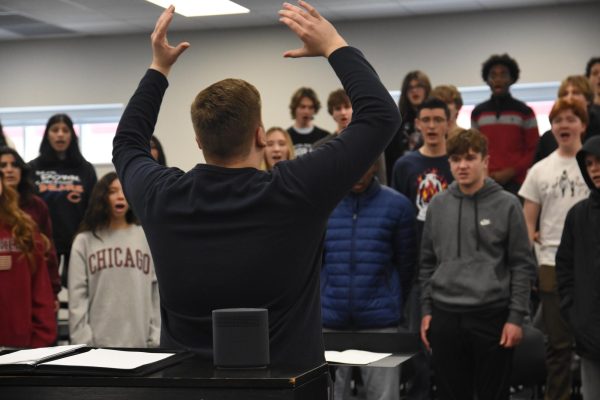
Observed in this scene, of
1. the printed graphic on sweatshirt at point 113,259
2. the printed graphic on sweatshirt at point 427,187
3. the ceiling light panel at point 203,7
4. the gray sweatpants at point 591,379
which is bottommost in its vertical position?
the gray sweatpants at point 591,379

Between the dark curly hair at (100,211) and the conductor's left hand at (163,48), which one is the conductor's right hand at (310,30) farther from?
the dark curly hair at (100,211)

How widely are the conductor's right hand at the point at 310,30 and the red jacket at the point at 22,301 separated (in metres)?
3.37

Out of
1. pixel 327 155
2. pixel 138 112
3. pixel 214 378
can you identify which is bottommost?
pixel 214 378

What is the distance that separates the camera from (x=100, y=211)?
5.40m

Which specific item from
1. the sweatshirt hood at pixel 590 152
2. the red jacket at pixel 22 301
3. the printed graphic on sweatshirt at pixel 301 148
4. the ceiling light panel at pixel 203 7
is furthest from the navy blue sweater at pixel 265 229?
the ceiling light panel at pixel 203 7

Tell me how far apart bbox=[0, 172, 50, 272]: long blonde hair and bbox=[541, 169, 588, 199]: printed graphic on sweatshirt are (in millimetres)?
2820

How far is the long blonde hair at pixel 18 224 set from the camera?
5.01 metres

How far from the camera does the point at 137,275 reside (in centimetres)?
530

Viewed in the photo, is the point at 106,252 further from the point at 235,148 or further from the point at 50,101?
the point at 50,101

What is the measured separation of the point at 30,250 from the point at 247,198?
3.42 m

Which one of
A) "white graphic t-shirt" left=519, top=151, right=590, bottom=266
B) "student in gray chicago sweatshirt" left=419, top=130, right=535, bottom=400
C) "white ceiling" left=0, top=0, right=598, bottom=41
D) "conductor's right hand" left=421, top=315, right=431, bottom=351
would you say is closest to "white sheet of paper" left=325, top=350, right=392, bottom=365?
"student in gray chicago sweatshirt" left=419, top=130, right=535, bottom=400

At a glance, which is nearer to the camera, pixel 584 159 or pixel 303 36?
pixel 303 36

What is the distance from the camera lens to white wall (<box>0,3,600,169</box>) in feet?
31.7

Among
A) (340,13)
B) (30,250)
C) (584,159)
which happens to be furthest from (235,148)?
(340,13)
